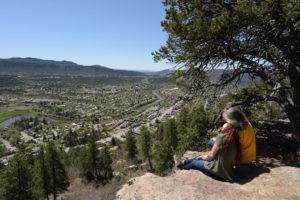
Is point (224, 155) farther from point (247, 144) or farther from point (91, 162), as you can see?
point (91, 162)

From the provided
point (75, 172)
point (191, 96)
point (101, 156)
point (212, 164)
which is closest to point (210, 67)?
point (191, 96)

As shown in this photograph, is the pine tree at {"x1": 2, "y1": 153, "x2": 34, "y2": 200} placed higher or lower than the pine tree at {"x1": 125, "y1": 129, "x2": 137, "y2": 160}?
higher

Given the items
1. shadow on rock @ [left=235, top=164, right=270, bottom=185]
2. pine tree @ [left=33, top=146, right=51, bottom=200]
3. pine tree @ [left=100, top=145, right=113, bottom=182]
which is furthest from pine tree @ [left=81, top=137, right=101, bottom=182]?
shadow on rock @ [left=235, top=164, right=270, bottom=185]

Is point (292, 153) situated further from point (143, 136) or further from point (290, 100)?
point (143, 136)

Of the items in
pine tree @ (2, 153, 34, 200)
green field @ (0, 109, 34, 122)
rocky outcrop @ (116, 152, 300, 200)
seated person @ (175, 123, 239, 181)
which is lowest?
green field @ (0, 109, 34, 122)

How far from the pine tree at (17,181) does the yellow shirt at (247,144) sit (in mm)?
24281

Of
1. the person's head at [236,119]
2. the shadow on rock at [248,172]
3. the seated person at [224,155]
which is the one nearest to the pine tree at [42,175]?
the shadow on rock at [248,172]

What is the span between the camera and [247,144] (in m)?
7.17

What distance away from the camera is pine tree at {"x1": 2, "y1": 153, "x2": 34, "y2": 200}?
2683 cm

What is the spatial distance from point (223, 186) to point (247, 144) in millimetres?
1127

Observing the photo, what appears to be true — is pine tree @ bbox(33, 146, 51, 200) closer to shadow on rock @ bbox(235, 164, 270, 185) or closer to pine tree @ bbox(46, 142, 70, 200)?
pine tree @ bbox(46, 142, 70, 200)

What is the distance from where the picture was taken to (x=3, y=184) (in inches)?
1056

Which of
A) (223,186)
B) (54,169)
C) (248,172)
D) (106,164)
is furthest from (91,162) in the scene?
(223,186)

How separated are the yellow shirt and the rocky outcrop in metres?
0.39
